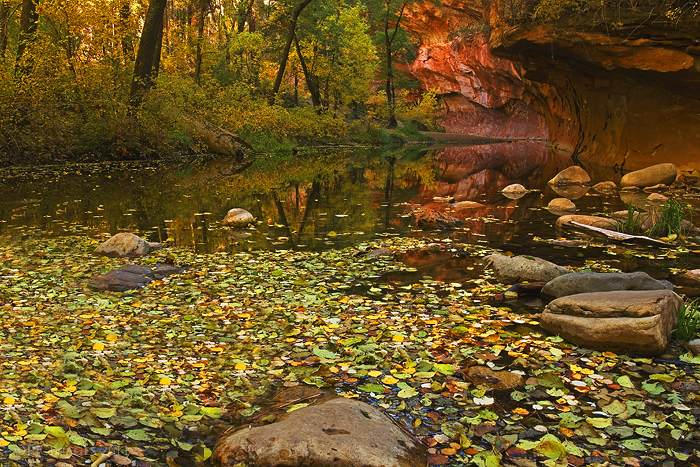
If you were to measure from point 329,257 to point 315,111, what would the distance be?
98.8 feet

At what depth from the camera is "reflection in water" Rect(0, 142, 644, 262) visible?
32.3ft

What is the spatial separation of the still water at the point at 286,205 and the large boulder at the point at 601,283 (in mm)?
1439

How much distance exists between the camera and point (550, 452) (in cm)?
337

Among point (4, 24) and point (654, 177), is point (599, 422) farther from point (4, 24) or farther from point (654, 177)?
point (4, 24)

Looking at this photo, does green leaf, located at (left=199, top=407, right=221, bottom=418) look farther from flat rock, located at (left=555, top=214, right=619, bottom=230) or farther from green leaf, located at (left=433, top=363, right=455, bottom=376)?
flat rock, located at (left=555, top=214, right=619, bottom=230)

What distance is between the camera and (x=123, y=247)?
26.4ft

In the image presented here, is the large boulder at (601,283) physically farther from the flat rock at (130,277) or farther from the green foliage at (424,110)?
the green foliage at (424,110)

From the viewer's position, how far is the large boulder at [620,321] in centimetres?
477

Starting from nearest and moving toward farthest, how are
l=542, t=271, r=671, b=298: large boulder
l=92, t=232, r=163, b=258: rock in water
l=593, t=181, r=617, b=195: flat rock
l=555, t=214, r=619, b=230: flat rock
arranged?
l=542, t=271, r=671, b=298: large boulder
l=92, t=232, r=163, b=258: rock in water
l=555, t=214, r=619, b=230: flat rock
l=593, t=181, r=617, b=195: flat rock

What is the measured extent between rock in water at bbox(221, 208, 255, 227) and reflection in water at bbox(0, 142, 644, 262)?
0.23 metres

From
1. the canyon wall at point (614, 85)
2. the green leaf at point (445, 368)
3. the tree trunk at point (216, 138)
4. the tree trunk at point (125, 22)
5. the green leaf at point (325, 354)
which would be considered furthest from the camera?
the tree trunk at point (216, 138)

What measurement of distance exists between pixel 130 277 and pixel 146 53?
695 inches

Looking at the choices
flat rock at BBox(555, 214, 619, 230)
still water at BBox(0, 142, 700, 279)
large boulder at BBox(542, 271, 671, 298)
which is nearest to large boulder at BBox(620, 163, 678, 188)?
still water at BBox(0, 142, 700, 279)

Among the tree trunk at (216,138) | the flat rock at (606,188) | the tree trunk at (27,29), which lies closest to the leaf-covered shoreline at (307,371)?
the flat rock at (606,188)
